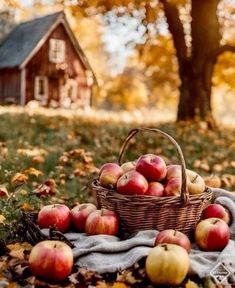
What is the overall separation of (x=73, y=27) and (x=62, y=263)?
Result: 106 ft

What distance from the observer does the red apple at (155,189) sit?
4754 mm

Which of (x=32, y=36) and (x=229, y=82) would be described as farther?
(x=32, y=36)

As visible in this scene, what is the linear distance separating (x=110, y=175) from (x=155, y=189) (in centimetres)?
42

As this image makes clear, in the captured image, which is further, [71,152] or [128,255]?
[71,152]

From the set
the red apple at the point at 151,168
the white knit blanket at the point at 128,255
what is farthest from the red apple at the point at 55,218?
the red apple at the point at 151,168

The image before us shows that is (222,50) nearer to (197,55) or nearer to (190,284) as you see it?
(197,55)

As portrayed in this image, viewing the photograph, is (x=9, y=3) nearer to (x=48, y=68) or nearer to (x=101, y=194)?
(x=101, y=194)

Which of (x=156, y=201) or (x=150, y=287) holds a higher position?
(x=156, y=201)

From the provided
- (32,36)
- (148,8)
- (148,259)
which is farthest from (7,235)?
(32,36)

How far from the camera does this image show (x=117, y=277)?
4141mm

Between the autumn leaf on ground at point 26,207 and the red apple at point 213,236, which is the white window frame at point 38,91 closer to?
the autumn leaf on ground at point 26,207

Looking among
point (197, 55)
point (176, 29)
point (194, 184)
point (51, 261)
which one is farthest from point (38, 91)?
point (51, 261)

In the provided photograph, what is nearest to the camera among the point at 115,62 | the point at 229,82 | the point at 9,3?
the point at 9,3

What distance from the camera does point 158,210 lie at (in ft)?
15.3
